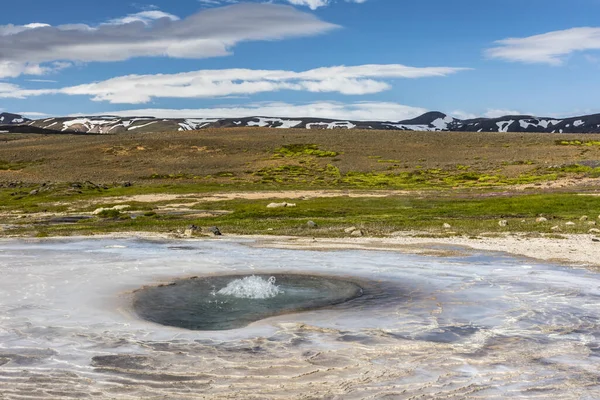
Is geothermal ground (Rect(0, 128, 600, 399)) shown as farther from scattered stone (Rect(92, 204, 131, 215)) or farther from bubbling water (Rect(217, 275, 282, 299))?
scattered stone (Rect(92, 204, 131, 215))

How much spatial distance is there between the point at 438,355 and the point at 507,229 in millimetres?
22066

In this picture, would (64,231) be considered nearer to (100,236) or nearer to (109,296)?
(100,236)

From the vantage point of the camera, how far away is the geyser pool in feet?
52.0

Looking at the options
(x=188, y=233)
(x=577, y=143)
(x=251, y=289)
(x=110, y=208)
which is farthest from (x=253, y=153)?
(x=251, y=289)

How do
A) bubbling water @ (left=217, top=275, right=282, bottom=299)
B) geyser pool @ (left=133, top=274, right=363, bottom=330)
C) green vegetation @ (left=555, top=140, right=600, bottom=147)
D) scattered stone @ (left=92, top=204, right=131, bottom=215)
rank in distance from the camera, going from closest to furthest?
geyser pool @ (left=133, top=274, right=363, bottom=330) → bubbling water @ (left=217, top=275, right=282, bottom=299) → scattered stone @ (left=92, top=204, right=131, bottom=215) → green vegetation @ (left=555, top=140, right=600, bottom=147)

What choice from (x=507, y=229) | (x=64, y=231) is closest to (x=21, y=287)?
(x=64, y=231)

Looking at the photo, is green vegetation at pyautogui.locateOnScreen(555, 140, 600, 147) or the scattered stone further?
green vegetation at pyautogui.locateOnScreen(555, 140, 600, 147)

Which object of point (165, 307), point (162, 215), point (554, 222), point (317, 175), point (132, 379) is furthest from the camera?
point (317, 175)

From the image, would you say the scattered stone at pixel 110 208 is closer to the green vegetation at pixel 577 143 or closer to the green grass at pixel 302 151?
the green grass at pixel 302 151

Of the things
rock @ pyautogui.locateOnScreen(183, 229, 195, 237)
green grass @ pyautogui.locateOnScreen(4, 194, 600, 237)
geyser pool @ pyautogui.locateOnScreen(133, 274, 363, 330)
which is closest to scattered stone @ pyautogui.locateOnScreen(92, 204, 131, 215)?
green grass @ pyautogui.locateOnScreen(4, 194, 600, 237)

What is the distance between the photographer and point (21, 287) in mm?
19031

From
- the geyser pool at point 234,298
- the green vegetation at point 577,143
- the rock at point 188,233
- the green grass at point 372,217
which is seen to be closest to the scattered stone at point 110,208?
the green grass at point 372,217

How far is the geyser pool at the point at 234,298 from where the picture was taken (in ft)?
52.0

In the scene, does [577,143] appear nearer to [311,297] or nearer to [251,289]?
[311,297]
